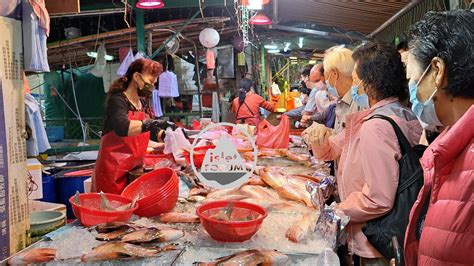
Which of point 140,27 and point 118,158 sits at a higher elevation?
point 140,27

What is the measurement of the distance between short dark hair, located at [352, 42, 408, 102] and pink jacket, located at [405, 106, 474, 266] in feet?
A: 3.43

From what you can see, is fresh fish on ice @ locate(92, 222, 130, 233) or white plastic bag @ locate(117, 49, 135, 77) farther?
white plastic bag @ locate(117, 49, 135, 77)

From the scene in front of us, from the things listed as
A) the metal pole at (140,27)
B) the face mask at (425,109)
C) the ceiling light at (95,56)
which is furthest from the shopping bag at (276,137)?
the ceiling light at (95,56)

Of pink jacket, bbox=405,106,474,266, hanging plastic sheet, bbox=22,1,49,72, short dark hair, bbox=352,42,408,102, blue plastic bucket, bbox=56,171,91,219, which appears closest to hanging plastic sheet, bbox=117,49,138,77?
blue plastic bucket, bbox=56,171,91,219

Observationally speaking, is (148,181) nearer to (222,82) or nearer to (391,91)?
(391,91)

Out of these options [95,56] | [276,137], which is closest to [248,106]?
[95,56]

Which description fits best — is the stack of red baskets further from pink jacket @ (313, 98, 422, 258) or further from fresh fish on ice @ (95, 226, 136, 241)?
pink jacket @ (313, 98, 422, 258)

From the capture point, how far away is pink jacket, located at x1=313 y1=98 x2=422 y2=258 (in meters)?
2.16

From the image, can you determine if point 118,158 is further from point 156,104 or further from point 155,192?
point 156,104

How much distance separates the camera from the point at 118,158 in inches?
141

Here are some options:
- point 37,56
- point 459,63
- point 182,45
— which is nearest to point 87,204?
point 37,56

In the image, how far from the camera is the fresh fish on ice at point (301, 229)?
6.28 feet

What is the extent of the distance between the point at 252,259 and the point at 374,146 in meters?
1.00

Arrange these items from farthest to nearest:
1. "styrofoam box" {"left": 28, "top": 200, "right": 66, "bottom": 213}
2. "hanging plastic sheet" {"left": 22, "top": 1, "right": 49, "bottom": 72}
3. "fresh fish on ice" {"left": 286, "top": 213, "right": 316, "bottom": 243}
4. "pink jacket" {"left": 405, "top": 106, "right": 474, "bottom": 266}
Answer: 1. "styrofoam box" {"left": 28, "top": 200, "right": 66, "bottom": 213}
2. "hanging plastic sheet" {"left": 22, "top": 1, "right": 49, "bottom": 72}
3. "fresh fish on ice" {"left": 286, "top": 213, "right": 316, "bottom": 243}
4. "pink jacket" {"left": 405, "top": 106, "right": 474, "bottom": 266}
